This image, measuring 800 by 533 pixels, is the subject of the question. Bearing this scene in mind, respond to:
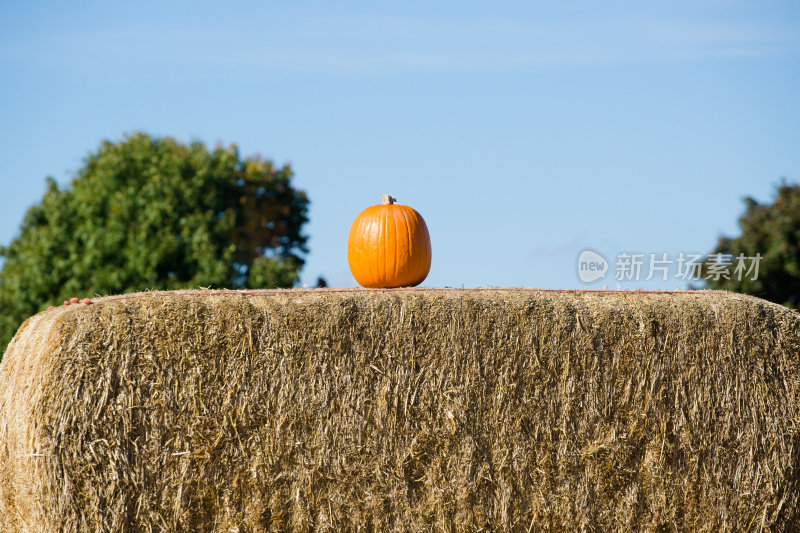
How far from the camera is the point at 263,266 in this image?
2231cm

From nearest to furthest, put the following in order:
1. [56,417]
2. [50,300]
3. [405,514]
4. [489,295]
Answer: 1. [56,417]
2. [405,514]
3. [489,295]
4. [50,300]

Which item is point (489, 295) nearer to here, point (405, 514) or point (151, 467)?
point (405, 514)

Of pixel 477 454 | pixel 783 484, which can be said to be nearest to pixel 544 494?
pixel 477 454

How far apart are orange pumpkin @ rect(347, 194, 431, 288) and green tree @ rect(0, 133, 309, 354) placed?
528 inches

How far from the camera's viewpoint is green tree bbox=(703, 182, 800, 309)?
20.3 metres

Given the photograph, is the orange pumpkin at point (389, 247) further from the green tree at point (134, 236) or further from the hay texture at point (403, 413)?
the green tree at point (134, 236)

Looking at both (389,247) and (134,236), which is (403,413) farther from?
(134,236)

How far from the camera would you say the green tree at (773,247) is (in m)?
20.3

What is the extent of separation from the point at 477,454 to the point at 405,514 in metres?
0.77

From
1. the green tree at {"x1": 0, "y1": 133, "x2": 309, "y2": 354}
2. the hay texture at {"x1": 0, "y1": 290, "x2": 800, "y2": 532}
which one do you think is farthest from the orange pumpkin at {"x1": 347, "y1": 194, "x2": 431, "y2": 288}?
the green tree at {"x1": 0, "y1": 133, "x2": 309, "y2": 354}

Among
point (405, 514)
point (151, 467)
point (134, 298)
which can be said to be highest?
point (134, 298)

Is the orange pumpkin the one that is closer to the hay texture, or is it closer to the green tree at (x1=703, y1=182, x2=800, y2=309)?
the hay texture

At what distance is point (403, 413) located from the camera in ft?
21.9

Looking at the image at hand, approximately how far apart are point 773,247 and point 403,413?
17256 mm
